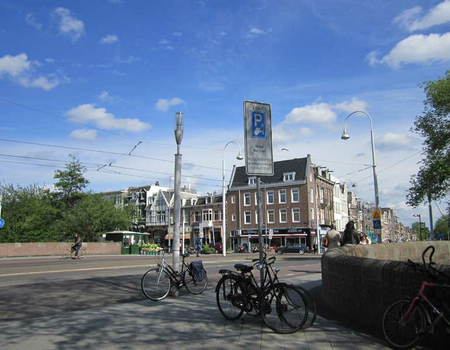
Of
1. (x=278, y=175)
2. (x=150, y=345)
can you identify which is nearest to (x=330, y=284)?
(x=150, y=345)

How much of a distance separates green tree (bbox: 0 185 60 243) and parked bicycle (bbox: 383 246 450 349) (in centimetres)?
4624

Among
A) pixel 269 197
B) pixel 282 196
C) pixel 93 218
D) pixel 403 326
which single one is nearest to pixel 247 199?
pixel 269 197

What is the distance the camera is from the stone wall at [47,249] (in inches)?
1336

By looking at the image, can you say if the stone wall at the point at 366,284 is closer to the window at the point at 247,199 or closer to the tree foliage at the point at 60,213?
the tree foliage at the point at 60,213

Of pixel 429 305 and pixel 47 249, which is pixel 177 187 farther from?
pixel 47 249

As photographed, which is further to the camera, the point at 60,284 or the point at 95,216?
the point at 95,216

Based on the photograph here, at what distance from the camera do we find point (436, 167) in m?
29.7

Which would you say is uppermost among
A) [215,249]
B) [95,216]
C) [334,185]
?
[334,185]

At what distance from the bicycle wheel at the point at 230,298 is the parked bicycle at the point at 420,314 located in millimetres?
2317

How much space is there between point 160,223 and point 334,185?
35501 millimetres

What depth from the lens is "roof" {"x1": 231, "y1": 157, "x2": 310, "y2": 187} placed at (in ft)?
204

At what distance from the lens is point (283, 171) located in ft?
213

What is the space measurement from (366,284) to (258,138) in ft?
9.87

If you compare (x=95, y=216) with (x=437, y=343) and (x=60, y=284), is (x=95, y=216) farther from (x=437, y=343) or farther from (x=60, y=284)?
(x=437, y=343)
